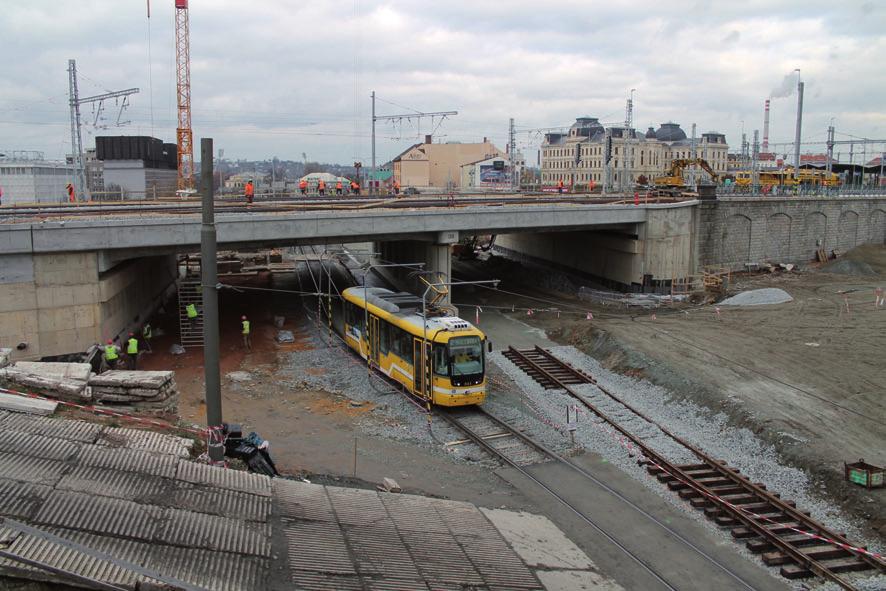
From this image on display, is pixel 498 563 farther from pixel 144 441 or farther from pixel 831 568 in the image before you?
pixel 831 568

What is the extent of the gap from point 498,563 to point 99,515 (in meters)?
5.16

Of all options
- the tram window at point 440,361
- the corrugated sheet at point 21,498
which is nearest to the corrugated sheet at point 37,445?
the corrugated sheet at point 21,498

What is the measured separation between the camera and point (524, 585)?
929 cm

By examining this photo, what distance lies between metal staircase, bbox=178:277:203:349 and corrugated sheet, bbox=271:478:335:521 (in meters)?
19.6

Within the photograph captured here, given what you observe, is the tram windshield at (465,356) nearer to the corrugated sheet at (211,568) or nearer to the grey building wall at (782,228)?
the corrugated sheet at (211,568)

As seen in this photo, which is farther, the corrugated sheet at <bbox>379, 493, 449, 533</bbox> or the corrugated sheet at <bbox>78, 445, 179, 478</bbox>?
the corrugated sheet at <bbox>379, 493, 449, 533</bbox>

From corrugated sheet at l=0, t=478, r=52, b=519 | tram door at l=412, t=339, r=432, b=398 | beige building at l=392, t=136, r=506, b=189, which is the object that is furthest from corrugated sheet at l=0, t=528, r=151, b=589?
beige building at l=392, t=136, r=506, b=189

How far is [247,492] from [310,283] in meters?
36.2

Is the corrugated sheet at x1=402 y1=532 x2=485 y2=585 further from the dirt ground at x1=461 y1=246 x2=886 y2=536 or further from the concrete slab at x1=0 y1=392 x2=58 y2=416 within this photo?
the dirt ground at x1=461 y1=246 x2=886 y2=536

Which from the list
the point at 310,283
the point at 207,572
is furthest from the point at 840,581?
the point at 310,283

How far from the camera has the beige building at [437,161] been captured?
388 ft

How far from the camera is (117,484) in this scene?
Answer: 9242 millimetres

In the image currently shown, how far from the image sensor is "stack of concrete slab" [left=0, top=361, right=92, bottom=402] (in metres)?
12.6

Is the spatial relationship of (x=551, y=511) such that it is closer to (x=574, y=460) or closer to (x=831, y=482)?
(x=574, y=460)
